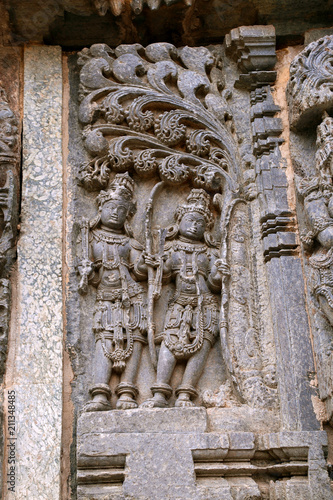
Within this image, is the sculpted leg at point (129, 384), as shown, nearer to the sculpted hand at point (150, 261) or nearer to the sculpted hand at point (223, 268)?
the sculpted hand at point (150, 261)

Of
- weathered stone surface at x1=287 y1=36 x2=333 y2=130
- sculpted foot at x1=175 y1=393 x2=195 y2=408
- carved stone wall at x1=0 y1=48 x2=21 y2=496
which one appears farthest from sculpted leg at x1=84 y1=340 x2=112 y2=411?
weathered stone surface at x1=287 y1=36 x2=333 y2=130

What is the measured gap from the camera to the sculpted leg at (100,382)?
15.9 ft

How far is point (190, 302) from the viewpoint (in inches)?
206

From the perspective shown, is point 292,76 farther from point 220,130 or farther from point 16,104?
point 16,104

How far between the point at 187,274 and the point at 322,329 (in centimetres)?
104

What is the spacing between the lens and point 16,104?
19.1 feet

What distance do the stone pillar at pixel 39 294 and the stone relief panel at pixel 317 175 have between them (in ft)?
5.88

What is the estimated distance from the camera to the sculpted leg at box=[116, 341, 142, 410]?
4.88m

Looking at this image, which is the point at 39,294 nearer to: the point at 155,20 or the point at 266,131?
the point at 266,131

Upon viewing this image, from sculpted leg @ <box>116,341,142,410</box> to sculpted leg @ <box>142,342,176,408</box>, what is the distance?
120mm

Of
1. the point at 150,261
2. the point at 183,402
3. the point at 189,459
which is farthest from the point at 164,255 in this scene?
the point at 189,459

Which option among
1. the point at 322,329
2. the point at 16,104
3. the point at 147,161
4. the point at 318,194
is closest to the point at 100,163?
the point at 147,161

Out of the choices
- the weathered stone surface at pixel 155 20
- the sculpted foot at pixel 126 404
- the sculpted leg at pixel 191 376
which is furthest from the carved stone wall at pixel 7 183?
the sculpted leg at pixel 191 376

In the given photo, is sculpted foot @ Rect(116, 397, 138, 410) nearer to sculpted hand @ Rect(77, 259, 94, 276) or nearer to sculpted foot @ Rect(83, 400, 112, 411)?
sculpted foot @ Rect(83, 400, 112, 411)
